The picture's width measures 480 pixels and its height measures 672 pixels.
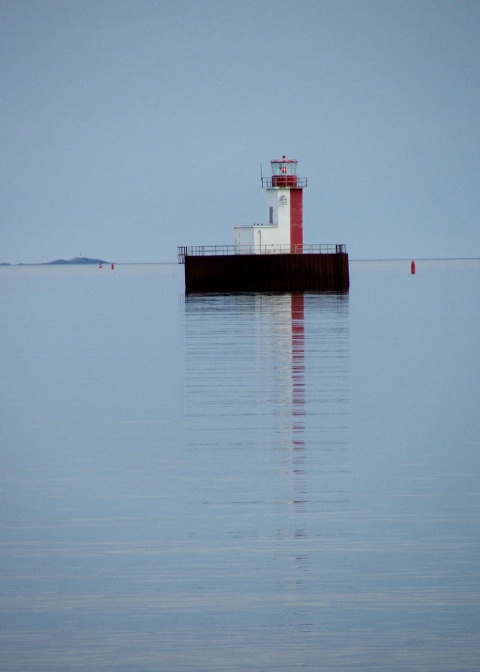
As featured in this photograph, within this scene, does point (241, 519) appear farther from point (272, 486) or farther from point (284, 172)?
point (284, 172)

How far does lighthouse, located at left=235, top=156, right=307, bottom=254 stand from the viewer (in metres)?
51.4

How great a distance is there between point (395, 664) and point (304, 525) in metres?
2.82

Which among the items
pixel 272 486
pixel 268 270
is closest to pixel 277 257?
pixel 268 270

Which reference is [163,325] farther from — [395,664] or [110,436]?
[395,664]

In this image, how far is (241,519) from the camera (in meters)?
9.37

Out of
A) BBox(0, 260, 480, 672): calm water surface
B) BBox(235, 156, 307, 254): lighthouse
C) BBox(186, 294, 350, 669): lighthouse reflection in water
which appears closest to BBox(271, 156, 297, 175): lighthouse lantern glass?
BBox(235, 156, 307, 254): lighthouse

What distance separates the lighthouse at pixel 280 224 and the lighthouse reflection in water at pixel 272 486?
2764 centimetres

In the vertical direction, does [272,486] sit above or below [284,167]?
below

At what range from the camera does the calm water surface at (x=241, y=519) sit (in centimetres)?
668

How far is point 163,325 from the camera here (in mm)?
36031

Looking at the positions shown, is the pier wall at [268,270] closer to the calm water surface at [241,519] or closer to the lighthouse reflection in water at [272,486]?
the lighthouse reflection in water at [272,486]

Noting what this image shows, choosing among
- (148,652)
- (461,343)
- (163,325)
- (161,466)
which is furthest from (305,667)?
(163,325)

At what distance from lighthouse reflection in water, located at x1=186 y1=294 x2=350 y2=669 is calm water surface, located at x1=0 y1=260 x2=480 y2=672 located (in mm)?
24

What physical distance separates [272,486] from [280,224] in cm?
4144
